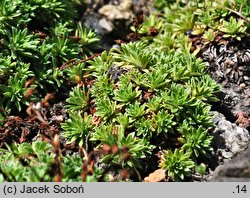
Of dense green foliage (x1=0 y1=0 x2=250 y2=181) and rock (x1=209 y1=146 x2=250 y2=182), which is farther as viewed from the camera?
dense green foliage (x1=0 y1=0 x2=250 y2=181)

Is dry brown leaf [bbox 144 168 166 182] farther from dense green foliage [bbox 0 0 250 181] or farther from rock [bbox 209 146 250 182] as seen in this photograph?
rock [bbox 209 146 250 182]

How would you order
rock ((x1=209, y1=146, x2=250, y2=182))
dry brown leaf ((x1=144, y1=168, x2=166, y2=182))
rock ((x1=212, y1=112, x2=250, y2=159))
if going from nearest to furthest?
1. rock ((x1=209, y1=146, x2=250, y2=182))
2. dry brown leaf ((x1=144, y1=168, x2=166, y2=182))
3. rock ((x1=212, y1=112, x2=250, y2=159))

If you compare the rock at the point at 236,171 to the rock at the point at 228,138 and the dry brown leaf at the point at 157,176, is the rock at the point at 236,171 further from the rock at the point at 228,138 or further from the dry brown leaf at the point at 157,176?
the rock at the point at 228,138

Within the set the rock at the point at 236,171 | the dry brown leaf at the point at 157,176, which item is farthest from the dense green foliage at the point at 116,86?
the rock at the point at 236,171

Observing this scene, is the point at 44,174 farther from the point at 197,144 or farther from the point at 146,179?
the point at 197,144

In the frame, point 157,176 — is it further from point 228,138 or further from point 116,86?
point 116,86

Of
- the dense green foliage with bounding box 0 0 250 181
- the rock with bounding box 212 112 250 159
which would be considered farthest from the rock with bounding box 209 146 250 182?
the rock with bounding box 212 112 250 159

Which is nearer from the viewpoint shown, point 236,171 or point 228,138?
point 236,171

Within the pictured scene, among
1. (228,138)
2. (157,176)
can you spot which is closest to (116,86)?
(157,176)

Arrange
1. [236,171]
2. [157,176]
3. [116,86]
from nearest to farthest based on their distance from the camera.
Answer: [236,171] < [157,176] < [116,86]
